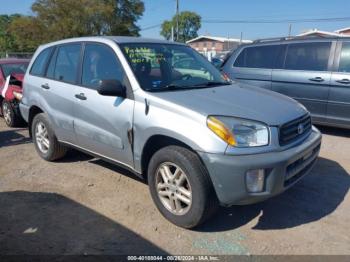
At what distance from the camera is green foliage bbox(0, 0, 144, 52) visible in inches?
1509

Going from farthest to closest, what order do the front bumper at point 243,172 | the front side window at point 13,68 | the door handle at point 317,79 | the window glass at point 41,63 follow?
the front side window at point 13,68
the door handle at point 317,79
the window glass at point 41,63
the front bumper at point 243,172

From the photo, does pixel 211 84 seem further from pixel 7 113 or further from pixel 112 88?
pixel 7 113

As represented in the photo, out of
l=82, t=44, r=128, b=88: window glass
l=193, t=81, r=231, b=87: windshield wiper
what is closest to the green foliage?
l=82, t=44, r=128, b=88: window glass

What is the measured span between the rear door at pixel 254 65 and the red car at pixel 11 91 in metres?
4.59

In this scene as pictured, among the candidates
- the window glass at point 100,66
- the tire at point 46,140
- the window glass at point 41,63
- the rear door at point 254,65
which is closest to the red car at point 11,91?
the window glass at point 41,63

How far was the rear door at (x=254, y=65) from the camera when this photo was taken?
7043 millimetres

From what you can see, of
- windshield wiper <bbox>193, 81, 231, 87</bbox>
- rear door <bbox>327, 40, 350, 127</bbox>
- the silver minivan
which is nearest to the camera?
windshield wiper <bbox>193, 81, 231, 87</bbox>

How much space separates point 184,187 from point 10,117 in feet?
18.7

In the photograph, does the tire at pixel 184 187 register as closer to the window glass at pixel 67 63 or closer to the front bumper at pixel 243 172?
the front bumper at pixel 243 172

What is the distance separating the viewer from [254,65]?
7258 millimetres

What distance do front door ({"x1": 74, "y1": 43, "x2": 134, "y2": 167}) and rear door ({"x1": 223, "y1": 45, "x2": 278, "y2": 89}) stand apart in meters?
3.63

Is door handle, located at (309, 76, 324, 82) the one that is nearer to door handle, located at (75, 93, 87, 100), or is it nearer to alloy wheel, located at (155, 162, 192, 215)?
alloy wheel, located at (155, 162, 192, 215)

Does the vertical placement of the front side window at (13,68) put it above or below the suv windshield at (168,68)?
below

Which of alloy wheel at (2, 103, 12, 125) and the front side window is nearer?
alloy wheel at (2, 103, 12, 125)
